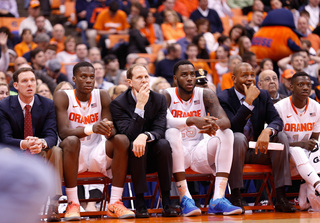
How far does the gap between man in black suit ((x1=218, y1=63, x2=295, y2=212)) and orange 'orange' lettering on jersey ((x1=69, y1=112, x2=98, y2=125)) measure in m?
1.51

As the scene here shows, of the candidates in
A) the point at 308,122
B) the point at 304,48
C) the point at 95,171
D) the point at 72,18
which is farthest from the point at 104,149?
the point at 72,18

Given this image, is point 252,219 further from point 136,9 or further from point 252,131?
point 136,9

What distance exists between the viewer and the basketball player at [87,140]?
540cm

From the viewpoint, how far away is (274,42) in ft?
36.9

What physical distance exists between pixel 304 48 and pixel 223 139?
20.8ft

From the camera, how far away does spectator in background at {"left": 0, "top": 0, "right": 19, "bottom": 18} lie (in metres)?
12.6

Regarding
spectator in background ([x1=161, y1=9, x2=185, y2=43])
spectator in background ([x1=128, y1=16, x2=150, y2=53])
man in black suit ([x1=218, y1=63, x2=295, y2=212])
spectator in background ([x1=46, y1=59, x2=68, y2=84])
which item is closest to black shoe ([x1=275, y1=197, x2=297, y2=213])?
man in black suit ([x1=218, y1=63, x2=295, y2=212])

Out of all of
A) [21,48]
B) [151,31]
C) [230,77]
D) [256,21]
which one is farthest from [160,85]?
[256,21]

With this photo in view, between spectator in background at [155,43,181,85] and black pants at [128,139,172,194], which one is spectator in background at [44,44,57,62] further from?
black pants at [128,139,172,194]

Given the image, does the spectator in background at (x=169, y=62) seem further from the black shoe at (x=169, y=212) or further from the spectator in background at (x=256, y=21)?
the black shoe at (x=169, y=212)

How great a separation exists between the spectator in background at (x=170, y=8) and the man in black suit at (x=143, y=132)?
26.0 ft

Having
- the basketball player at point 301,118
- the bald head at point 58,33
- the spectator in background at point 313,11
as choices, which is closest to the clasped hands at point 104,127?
the basketball player at point 301,118

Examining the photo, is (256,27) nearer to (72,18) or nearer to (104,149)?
(72,18)

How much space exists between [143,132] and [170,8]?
834 centimetres
